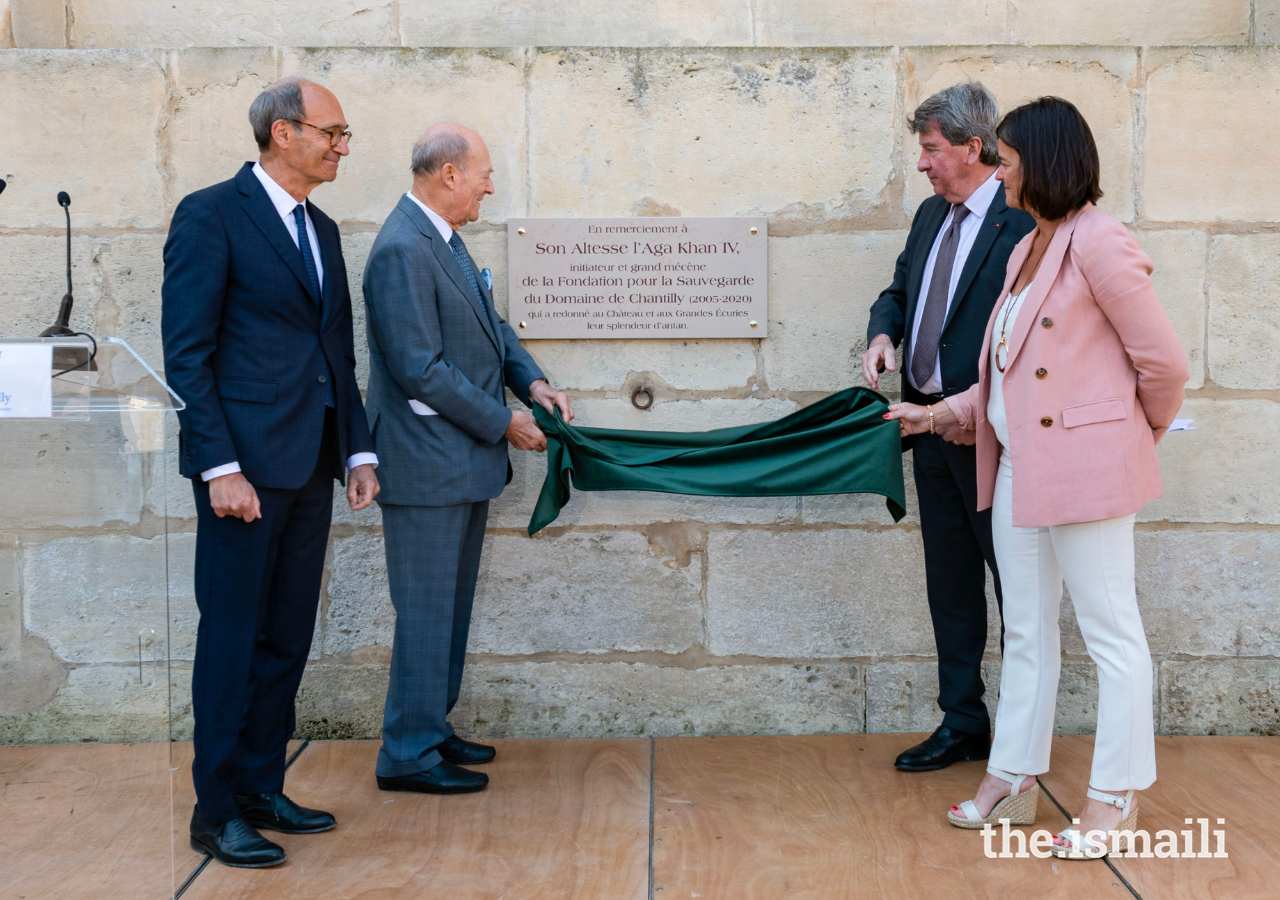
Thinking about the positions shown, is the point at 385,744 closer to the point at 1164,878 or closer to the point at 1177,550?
the point at 1164,878

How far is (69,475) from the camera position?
2.31 metres

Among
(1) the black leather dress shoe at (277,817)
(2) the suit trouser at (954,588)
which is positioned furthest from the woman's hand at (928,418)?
(1) the black leather dress shoe at (277,817)

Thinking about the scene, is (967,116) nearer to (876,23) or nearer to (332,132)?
(876,23)

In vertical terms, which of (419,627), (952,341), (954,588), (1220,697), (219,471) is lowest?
(1220,697)

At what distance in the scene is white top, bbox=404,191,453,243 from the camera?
10.7 ft

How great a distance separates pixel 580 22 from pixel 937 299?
5.98ft

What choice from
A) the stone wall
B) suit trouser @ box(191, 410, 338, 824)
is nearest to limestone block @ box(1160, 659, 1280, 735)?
the stone wall

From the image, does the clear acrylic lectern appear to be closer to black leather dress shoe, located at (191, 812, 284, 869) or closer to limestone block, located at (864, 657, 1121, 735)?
black leather dress shoe, located at (191, 812, 284, 869)

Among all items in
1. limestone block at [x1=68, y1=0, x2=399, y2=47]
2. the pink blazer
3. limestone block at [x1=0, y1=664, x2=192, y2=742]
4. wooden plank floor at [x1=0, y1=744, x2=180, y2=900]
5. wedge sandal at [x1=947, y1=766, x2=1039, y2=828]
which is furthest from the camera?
limestone block at [x1=68, y1=0, x2=399, y2=47]

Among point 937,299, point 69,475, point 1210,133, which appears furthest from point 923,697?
point 69,475

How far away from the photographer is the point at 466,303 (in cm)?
326

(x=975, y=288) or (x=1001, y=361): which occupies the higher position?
(x=975, y=288)

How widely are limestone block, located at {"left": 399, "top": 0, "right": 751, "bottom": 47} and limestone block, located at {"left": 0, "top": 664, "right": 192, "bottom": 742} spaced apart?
2.65 metres

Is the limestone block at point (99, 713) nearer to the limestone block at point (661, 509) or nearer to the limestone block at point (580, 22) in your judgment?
the limestone block at point (661, 509)
